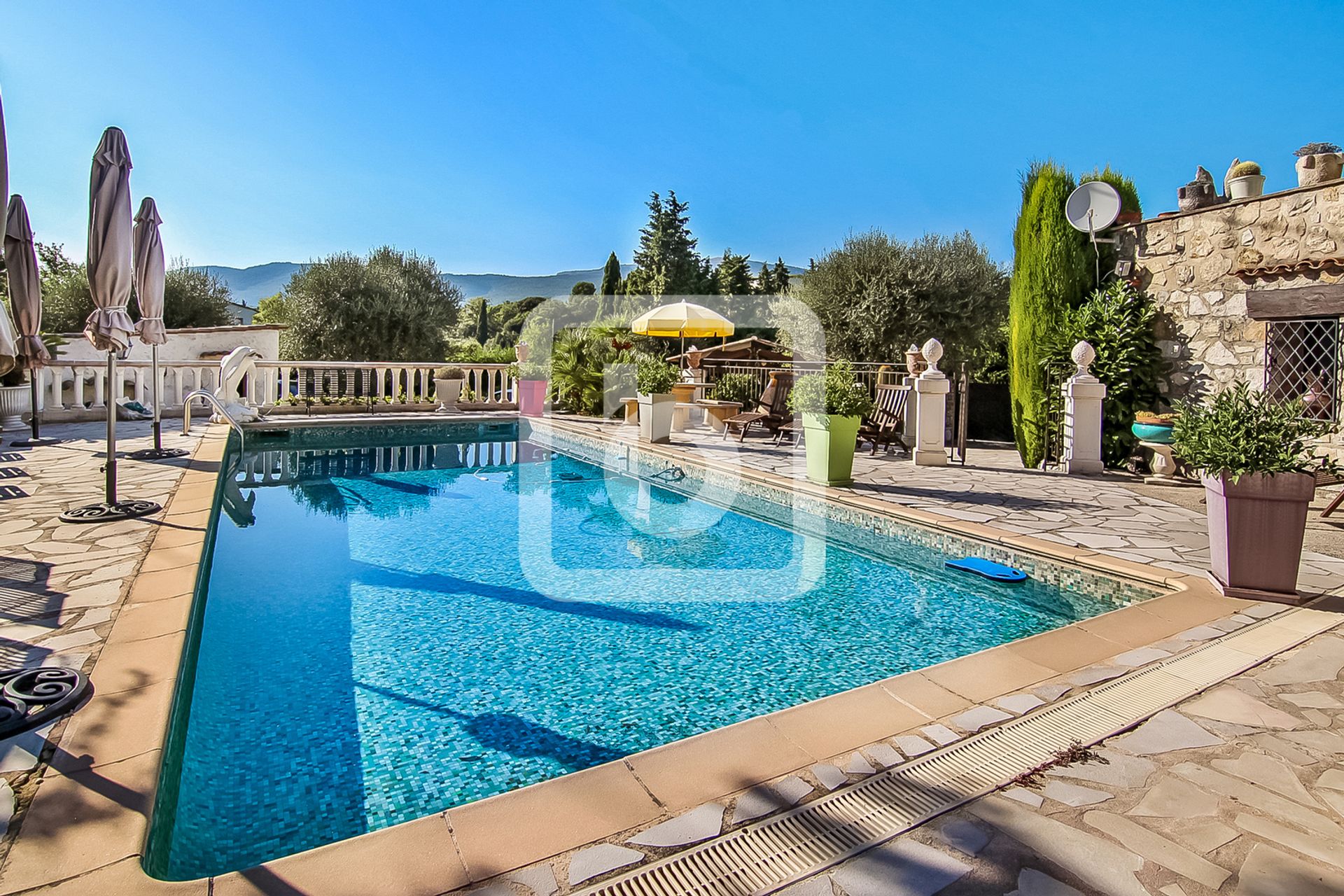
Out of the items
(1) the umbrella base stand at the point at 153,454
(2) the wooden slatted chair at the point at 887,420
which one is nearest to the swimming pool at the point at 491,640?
(1) the umbrella base stand at the point at 153,454

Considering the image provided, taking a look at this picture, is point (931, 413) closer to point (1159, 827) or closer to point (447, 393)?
point (1159, 827)

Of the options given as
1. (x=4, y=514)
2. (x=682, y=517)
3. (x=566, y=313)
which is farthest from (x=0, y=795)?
(x=566, y=313)

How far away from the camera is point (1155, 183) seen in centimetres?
764

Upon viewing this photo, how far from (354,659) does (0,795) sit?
1567 mm

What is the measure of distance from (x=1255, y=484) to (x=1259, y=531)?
271 mm

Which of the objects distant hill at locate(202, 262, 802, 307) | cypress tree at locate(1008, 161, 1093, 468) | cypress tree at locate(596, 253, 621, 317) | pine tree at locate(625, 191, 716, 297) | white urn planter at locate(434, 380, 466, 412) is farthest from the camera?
distant hill at locate(202, 262, 802, 307)

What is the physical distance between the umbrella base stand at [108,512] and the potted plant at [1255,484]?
20.5 ft

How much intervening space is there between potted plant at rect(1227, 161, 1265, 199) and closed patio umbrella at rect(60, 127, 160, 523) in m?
9.49

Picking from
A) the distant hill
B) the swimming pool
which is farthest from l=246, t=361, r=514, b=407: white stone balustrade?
the distant hill

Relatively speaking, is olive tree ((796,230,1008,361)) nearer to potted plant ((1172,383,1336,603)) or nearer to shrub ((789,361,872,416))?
shrub ((789,361,872,416))

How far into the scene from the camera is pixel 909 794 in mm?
1814

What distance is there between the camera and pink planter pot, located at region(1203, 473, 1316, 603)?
3246 millimetres

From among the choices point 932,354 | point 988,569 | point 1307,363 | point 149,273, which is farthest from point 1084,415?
point 149,273

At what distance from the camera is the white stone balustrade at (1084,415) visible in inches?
286
